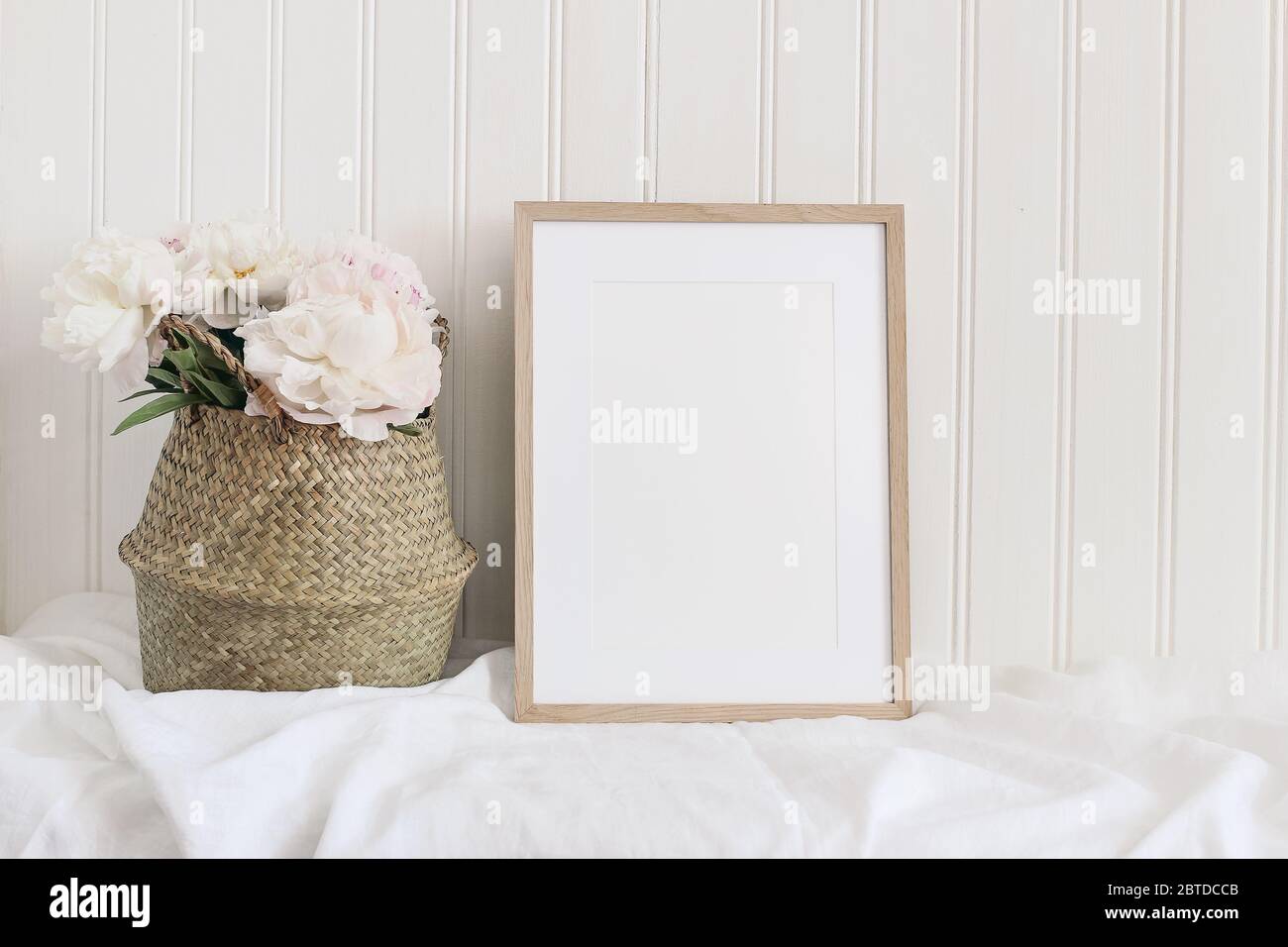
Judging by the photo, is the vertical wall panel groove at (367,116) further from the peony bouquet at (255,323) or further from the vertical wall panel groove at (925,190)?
the vertical wall panel groove at (925,190)

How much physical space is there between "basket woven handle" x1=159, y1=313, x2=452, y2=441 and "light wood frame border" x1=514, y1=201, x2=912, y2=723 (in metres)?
0.24

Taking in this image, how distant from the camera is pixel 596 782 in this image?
2.39 feet

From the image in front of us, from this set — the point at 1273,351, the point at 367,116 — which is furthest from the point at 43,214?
the point at 1273,351

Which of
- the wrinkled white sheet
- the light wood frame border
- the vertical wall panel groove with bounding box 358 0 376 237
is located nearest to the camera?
the wrinkled white sheet

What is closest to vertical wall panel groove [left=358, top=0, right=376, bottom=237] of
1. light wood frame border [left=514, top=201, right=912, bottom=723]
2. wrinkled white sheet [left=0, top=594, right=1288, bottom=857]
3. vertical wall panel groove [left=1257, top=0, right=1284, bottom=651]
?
light wood frame border [left=514, top=201, right=912, bottom=723]

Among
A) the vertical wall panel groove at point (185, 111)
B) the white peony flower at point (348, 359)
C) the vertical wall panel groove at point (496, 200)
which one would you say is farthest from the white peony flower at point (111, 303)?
the vertical wall panel groove at point (496, 200)

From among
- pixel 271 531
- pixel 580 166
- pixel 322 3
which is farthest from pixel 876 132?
pixel 271 531

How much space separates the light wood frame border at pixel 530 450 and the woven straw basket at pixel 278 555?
10 centimetres

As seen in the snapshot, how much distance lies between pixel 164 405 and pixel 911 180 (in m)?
0.88

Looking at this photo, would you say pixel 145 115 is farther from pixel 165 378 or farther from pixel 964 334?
pixel 964 334

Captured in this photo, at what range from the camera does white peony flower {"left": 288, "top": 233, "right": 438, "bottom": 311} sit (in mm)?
822

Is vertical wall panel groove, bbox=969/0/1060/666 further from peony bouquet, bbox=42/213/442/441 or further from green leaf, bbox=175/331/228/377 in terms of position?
green leaf, bbox=175/331/228/377

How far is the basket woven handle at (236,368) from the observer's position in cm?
80
